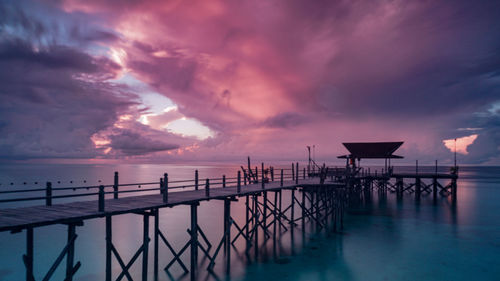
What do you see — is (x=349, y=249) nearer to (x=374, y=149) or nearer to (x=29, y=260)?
(x=29, y=260)

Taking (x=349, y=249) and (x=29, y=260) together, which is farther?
(x=349, y=249)

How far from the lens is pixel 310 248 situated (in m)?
21.1

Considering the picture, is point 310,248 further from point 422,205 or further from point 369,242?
point 422,205

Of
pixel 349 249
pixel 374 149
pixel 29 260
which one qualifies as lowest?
pixel 349 249

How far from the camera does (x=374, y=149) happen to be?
4466cm

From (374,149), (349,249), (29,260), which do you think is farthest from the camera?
(374,149)

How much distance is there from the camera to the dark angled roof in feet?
142

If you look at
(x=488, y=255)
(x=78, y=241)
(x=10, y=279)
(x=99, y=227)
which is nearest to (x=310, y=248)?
(x=488, y=255)

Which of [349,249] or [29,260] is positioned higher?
[29,260]

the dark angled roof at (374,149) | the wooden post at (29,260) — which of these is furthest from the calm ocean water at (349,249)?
the dark angled roof at (374,149)

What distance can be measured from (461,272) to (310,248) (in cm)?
860

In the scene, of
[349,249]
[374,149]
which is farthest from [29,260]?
[374,149]

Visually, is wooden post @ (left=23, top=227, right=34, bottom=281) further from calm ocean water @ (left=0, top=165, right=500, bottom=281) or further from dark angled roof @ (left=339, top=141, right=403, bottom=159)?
dark angled roof @ (left=339, top=141, right=403, bottom=159)

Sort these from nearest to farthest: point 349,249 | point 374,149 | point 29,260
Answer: point 29,260, point 349,249, point 374,149
